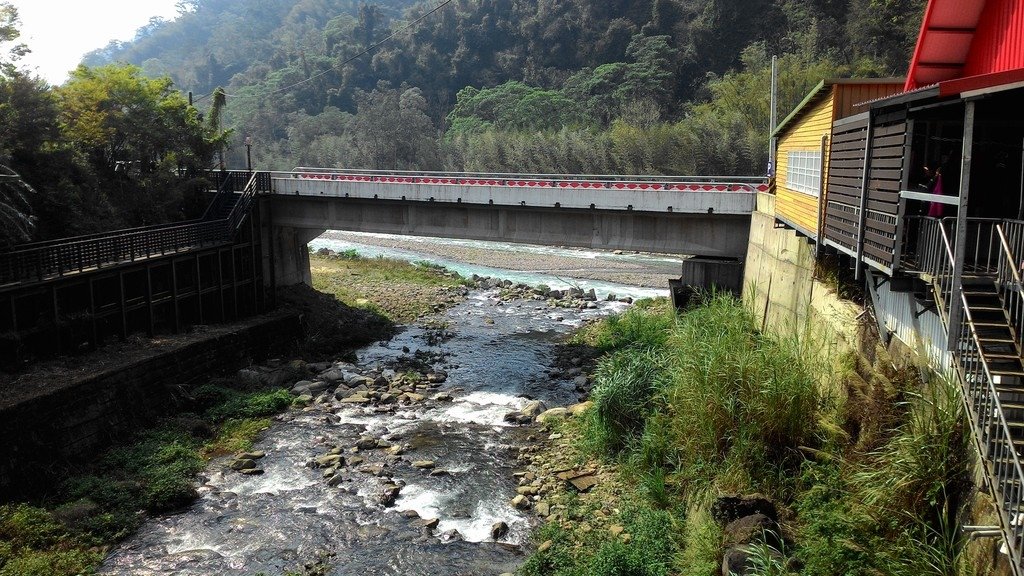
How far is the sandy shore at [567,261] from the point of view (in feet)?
140

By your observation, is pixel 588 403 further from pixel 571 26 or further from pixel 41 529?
pixel 571 26

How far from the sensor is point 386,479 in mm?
16172

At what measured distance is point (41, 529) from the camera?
13.3 meters

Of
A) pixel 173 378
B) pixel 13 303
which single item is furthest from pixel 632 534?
pixel 13 303

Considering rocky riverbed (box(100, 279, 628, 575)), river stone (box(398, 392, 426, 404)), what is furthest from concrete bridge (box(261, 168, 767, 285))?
river stone (box(398, 392, 426, 404))

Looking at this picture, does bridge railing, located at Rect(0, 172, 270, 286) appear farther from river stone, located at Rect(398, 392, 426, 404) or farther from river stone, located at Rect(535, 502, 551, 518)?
river stone, located at Rect(535, 502, 551, 518)

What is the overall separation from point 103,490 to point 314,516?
189 inches

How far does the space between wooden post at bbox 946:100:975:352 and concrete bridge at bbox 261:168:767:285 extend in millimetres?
13961

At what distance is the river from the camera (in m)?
13.0

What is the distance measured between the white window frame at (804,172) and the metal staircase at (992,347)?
5594mm

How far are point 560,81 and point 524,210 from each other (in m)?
75.3

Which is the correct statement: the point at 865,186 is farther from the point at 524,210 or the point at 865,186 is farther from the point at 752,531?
the point at 524,210

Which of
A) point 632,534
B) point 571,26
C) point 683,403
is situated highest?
point 571,26

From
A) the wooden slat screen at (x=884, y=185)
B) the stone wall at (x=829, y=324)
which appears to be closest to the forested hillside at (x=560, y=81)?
the stone wall at (x=829, y=324)
